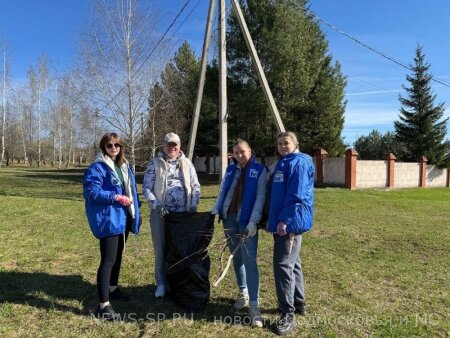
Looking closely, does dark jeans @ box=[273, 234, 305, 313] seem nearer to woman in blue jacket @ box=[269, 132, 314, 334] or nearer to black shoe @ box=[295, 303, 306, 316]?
woman in blue jacket @ box=[269, 132, 314, 334]

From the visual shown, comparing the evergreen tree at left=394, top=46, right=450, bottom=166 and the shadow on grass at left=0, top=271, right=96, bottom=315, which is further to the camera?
the evergreen tree at left=394, top=46, right=450, bottom=166

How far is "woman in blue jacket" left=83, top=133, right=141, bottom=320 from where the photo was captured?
13.0 feet

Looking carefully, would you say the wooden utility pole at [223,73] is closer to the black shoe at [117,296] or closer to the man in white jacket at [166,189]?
the man in white jacket at [166,189]

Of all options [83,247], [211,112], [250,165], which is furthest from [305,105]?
[250,165]

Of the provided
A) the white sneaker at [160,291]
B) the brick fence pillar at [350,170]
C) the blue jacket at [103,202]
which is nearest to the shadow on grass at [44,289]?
the white sneaker at [160,291]

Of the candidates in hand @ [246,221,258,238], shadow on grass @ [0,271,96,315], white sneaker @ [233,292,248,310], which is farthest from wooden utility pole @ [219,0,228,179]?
hand @ [246,221,258,238]

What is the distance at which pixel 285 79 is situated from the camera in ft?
73.5

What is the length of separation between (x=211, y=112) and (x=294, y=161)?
83.7ft

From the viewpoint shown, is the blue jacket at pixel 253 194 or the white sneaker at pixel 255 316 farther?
the blue jacket at pixel 253 194

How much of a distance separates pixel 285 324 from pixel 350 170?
59.5ft

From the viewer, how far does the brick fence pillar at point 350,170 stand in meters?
20.9

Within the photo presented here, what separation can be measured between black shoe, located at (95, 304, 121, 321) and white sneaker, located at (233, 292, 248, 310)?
1.17m

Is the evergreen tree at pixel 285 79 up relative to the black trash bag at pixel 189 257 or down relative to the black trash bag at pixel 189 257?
up

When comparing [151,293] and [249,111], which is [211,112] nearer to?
[249,111]
